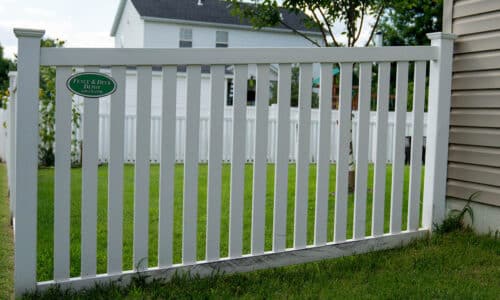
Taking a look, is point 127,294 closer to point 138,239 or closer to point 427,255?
point 138,239

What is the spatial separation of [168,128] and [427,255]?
171 centimetres

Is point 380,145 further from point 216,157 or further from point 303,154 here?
point 216,157

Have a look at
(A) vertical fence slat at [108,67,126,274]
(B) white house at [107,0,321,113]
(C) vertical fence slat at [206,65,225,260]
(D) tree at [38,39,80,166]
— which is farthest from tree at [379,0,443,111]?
(A) vertical fence slat at [108,67,126,274]

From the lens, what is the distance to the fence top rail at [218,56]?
103 inches

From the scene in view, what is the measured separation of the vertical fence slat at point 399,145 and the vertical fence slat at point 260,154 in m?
0.92

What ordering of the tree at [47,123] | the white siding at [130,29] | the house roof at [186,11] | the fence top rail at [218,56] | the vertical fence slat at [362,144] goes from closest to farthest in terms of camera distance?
1. the fence top rail at [218,56]
2. the vertical fence slat at [362,144]
3. the tree at [47,123]
4. the house roof at [186,11]
5. the white siding at [130,29]

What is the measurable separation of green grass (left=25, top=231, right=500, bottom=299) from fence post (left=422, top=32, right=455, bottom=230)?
0.34 metres

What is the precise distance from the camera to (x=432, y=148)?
11.9 ft

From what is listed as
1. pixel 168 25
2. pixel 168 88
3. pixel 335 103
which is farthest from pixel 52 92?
pixel 168 25

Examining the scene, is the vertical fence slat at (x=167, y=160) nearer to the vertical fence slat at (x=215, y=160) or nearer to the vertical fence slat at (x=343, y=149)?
the vertical fence slat at (x=215, y=160)

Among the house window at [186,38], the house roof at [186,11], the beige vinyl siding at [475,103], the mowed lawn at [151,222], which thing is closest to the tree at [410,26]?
the house roof at [186,11]

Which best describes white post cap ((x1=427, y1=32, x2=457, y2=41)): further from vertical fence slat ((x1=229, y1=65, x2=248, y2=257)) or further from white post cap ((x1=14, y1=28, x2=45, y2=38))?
white post cap ((x1=14, y1=28, x2=45, y2=38))

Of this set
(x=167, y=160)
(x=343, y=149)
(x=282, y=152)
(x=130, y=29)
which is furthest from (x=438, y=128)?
(x=130, y=29)

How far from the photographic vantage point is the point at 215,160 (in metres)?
2.97
